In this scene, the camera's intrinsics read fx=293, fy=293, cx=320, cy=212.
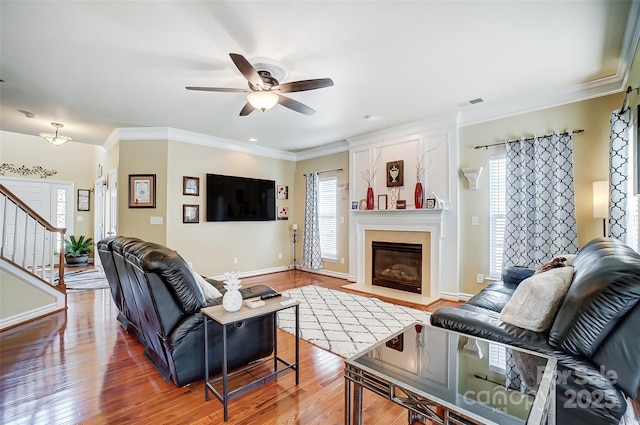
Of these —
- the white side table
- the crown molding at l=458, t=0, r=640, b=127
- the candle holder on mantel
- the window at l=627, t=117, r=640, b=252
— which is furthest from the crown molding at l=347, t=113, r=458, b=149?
the white side table

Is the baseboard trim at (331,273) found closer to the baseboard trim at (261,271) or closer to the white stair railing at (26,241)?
the baseboard trim at (261,271)

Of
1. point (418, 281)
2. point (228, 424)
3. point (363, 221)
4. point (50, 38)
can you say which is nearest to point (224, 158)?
point (363, 221)

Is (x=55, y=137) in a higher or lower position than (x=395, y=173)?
higher

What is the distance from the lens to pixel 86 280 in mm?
5551

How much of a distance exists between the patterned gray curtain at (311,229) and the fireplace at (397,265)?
4.66 feet

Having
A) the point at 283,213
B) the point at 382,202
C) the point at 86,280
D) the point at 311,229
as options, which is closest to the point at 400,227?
the point at 382,202

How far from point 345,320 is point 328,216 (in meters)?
3.00

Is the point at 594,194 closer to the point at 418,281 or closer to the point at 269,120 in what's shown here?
the point at 418,281

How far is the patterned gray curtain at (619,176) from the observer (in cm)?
278

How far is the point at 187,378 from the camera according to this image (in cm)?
204

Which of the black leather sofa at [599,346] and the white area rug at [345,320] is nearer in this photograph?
the black leather sofa at [599,346]

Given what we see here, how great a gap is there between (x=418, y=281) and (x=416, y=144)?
85.5 inches

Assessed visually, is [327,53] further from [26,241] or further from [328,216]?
[26,241]

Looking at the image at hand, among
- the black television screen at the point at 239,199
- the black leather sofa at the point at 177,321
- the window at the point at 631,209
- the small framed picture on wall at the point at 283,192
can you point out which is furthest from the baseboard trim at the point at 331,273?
the window at the point at 631,209
